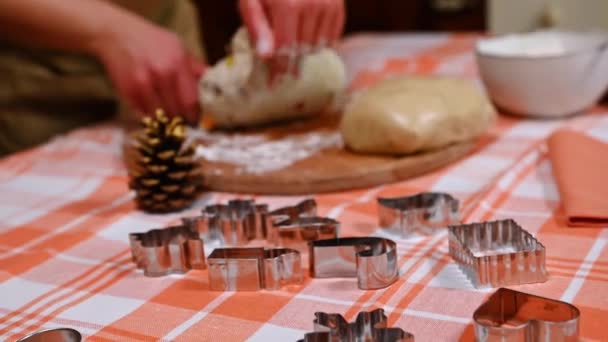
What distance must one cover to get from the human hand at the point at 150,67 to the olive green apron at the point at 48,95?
235 millimetres

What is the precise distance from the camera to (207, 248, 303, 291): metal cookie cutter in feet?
2.35

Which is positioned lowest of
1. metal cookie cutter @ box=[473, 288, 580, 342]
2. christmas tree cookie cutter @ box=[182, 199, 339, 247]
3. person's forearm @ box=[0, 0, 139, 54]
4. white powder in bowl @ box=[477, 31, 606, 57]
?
metal cookie cutter @ box=[473, 288, 580, 342]

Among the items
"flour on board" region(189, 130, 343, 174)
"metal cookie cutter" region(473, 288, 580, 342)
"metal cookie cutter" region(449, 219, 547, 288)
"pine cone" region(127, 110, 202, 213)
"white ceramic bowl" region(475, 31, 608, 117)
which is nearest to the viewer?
"metal cookie cutter" region(473, 288, 580, 342)

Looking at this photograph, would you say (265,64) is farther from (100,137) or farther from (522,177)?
(522,177)

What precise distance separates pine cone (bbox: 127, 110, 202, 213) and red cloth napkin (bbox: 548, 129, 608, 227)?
49 cm

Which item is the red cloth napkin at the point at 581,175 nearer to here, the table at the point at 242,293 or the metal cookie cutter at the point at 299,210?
the table at the point at 242,293

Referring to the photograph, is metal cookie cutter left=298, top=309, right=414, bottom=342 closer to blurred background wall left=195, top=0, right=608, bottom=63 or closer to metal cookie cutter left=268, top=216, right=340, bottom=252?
metal cookie cutter left=268, top=216, right=340, bottom=252

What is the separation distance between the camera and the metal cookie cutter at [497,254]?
68 centimetres

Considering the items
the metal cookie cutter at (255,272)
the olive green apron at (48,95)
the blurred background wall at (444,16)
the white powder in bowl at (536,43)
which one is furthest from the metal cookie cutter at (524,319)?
the blurred background wall at (444,16)

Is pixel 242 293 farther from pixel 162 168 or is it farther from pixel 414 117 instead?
pixel 414 117

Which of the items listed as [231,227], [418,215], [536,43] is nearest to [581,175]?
[418,215]

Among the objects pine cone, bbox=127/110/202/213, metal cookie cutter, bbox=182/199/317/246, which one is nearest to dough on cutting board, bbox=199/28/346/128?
pine cone, bbox=127/110/202/213

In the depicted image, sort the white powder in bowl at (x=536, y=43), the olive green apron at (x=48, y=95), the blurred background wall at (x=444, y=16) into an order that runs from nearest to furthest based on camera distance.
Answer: the white powder in bowl at (x=536, y=43) → the olive green apron at (x=48, y=95) → the blurred background wall at (x=444, y=16)

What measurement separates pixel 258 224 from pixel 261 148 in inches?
12.5
